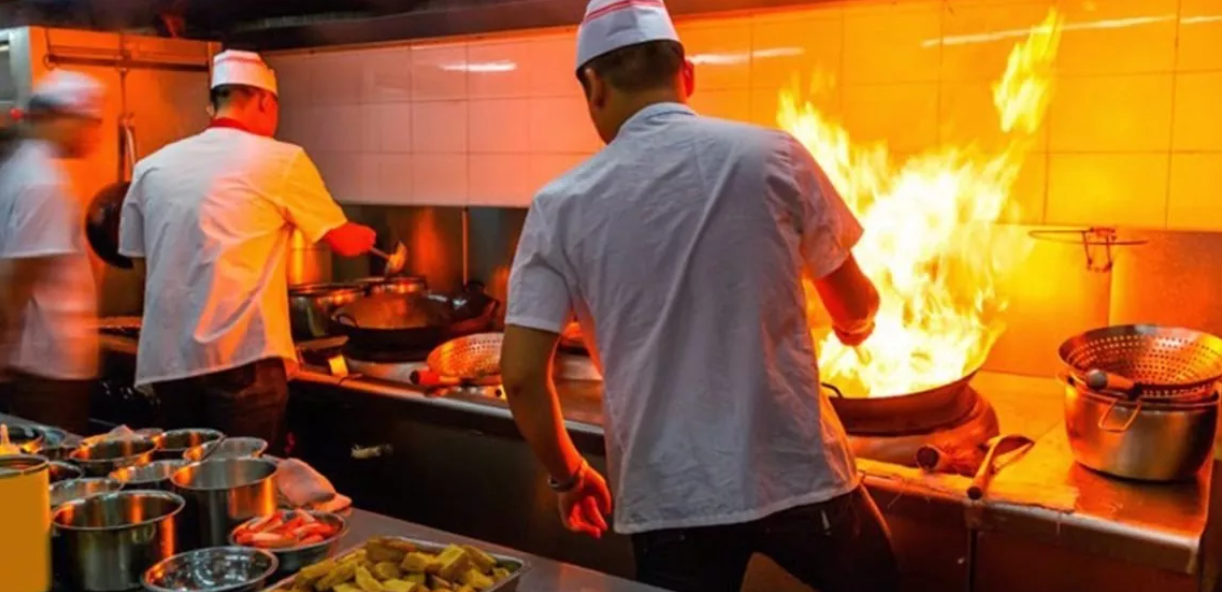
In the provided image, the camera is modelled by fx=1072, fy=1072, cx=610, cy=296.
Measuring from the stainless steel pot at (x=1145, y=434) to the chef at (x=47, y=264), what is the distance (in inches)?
95.9

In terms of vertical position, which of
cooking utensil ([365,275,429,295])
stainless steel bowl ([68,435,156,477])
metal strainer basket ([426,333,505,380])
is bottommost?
metal strainer basket ([426,333,505,380])

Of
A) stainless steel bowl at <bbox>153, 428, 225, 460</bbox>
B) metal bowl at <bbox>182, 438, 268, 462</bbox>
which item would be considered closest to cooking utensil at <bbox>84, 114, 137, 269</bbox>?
stainless steel bowl at <bbox>153, 428, 225, 460</bbox>

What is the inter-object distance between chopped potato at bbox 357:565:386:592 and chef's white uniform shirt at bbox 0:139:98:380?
1904 mm

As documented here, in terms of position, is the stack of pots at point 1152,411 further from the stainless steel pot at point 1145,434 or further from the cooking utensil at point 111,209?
the cooking utensil at point 111,209

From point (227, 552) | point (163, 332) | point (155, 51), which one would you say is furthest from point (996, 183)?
point (155, 51)

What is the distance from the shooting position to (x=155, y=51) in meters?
3.80

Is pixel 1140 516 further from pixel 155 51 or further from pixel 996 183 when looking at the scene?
pixel 155 51

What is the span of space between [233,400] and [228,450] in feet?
3.73

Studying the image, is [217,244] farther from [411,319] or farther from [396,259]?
[396,259]

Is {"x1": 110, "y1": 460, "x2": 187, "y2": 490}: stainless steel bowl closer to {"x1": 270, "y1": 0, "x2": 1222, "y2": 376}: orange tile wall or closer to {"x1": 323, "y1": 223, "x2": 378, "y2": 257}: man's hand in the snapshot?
{"x1": 323, "y1": 223, "x2": 378, "y2": 257}: man's hand

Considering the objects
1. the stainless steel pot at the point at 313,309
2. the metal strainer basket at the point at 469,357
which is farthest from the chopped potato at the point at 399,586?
the stainless steel pot at the point at 313,309

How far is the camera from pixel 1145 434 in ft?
6.20

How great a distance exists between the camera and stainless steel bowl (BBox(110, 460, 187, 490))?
1.57 meters

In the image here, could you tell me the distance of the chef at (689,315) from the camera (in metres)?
1.56
